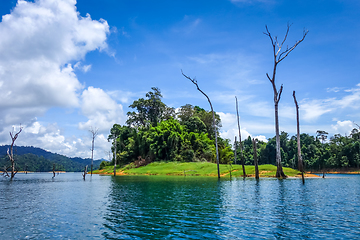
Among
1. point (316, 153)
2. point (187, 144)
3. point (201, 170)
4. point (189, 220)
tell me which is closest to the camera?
point (189, 220)

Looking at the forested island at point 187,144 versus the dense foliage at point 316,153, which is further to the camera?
the dense foliage at point 316,153

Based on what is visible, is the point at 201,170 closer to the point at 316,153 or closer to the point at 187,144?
the point at 187,144

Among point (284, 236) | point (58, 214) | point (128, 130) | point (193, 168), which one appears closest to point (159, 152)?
point (193, 168)

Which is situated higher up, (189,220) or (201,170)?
(189,220)

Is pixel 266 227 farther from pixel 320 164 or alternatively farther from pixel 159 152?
pixel 320 164

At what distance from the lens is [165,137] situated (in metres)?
86.9

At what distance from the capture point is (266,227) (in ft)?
40.7

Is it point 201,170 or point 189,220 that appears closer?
point 189,220

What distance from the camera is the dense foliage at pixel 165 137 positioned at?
8588 cm

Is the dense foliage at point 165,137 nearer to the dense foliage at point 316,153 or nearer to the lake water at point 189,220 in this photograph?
the dense foliage at point 316,153

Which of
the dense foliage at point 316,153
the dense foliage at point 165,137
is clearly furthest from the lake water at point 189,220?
the dense foliage at point 316,153

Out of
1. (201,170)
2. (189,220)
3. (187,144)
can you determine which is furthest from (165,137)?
(189,220)

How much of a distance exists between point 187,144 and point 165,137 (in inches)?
332

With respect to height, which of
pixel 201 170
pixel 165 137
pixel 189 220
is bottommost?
pixel 201 170
